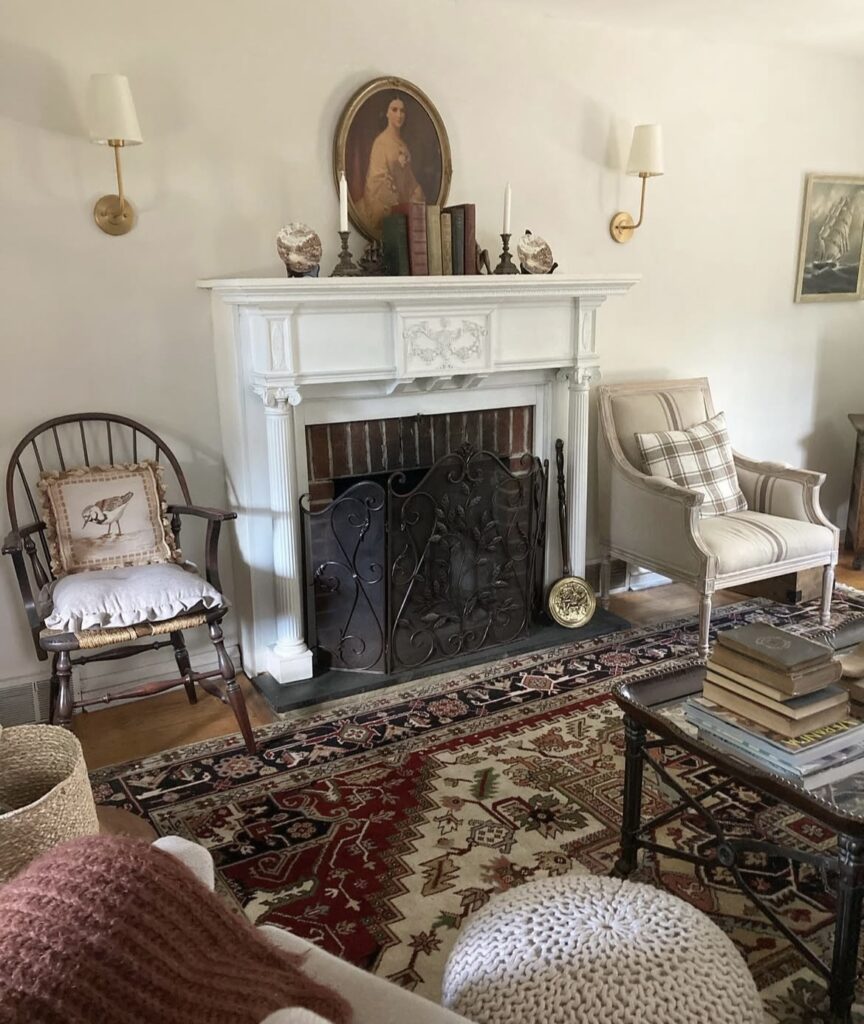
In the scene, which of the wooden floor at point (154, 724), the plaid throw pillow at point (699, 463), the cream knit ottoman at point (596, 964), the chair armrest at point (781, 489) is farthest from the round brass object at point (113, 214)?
the chair armrest at point (781, 489)

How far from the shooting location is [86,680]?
113 inches

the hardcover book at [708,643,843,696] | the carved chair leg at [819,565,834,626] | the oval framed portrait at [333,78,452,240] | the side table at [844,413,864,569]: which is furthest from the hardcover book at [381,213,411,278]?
the side table at [844,413,864,569]

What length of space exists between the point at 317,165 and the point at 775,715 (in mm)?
2242

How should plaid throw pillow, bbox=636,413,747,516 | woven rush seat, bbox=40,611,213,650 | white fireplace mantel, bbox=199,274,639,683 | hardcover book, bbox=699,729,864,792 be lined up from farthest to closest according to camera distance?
plaid throw pillow, bbox=636,413,747,516 → white fireplace mantel, bbox=199,274,639,683 → woven rush seat, bbox=40,611,213,650 → hardcover book, bbox=699,729,864,792

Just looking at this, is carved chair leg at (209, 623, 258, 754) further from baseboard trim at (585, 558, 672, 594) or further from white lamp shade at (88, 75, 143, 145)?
baseboard trim at (585, 558, 672, 594)

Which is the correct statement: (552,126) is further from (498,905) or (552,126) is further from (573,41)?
(498,905)

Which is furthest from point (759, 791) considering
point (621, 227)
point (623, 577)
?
point (621, 227)

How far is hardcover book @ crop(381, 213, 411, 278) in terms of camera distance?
2902mm

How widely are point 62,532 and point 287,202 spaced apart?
1289 millimetres

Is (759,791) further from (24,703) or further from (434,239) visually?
(24,703)

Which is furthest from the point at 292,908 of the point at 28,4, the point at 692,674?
the point at 28,4

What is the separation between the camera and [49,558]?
8.55 ft

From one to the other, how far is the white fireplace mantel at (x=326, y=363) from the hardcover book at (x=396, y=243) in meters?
0.16

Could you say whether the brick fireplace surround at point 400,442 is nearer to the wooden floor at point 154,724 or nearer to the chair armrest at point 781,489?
the wooden floor at point 154,724
